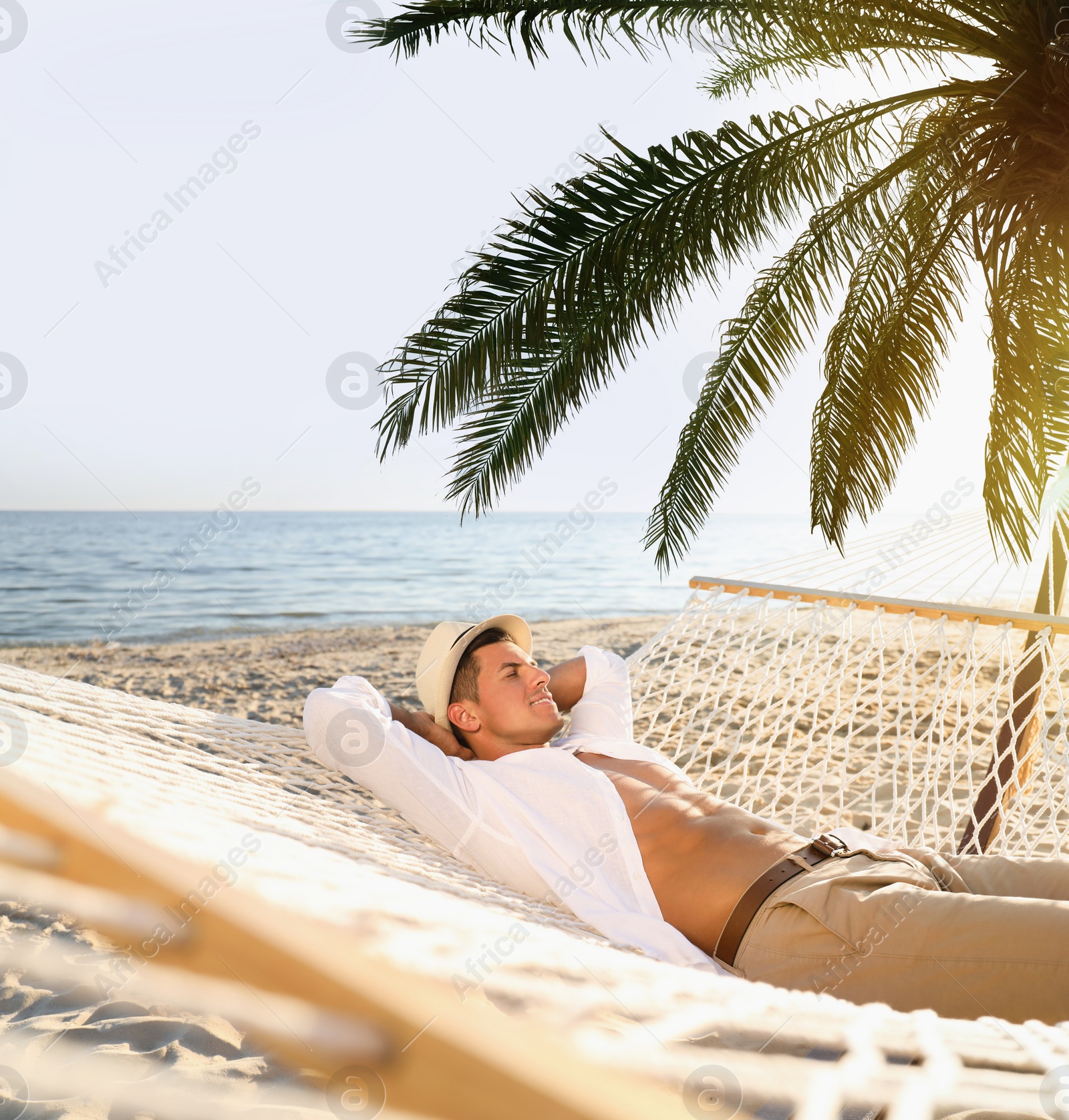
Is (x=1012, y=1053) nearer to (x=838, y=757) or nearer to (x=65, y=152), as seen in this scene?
(x=838, y=757)

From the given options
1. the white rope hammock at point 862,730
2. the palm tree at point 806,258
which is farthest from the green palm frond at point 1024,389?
the white rope hammock at point 862,730

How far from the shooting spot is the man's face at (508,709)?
1.76 meters

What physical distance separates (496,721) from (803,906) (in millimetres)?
701

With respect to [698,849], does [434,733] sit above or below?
below

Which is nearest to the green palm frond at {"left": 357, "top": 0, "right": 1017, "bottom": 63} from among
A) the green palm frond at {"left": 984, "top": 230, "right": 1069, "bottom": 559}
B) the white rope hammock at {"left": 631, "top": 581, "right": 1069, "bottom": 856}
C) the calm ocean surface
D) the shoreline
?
the green palm frond at {"left": 984, "top": 230, "right": 1069, "bottom": 559}

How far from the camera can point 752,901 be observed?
137 centimetres

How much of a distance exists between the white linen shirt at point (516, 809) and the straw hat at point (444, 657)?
0.45 feet

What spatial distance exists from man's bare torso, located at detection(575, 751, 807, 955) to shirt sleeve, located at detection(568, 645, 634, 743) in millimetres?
321

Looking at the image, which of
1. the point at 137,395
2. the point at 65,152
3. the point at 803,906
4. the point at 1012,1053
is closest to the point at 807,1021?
the point at 1012,1053

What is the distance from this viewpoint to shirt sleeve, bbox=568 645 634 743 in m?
1.96

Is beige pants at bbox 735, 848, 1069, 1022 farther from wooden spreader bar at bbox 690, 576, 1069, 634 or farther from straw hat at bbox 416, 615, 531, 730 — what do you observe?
wooden spreader bar at bbox 690, 576, 1069, 634

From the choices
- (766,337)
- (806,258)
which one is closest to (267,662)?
(766,337)

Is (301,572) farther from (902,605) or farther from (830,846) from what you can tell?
(830,846)

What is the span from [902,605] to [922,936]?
1328mm
